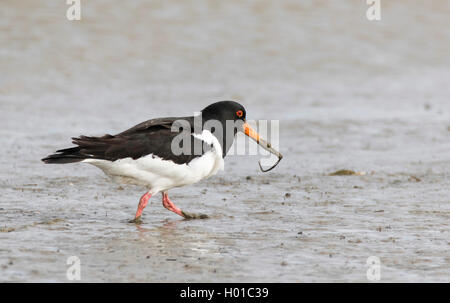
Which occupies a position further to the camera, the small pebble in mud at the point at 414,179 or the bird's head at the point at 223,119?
the small pebble in mud at the point at 414,179

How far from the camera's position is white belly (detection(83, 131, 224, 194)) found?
739 cm

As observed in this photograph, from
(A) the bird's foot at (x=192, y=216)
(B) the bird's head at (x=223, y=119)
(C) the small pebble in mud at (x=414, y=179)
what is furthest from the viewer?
(C) the small pebble in mud at (x=414, y=179)

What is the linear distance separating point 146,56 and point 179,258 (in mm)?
10397

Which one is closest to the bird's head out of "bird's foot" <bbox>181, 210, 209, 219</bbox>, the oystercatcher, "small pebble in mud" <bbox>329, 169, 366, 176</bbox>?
the oystercatcher

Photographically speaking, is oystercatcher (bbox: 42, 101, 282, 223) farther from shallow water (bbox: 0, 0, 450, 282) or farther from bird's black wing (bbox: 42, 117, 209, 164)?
shallow water (bbox: 0, 0, 450, 282)

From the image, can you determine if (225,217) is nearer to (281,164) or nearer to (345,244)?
(345,244)

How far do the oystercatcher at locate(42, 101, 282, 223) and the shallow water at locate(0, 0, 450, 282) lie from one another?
43cm

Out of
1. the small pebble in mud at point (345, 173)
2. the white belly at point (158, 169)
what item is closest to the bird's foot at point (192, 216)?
the white belly at point (158, 169)

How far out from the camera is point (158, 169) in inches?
293

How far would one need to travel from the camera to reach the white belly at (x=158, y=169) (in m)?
7.39

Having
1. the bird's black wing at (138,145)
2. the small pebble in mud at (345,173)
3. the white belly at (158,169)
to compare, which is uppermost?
the bird's black wing at (138,145)

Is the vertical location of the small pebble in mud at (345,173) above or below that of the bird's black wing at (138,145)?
below

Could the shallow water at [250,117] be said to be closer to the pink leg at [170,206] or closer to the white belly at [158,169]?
the pink leg at [170,206]
